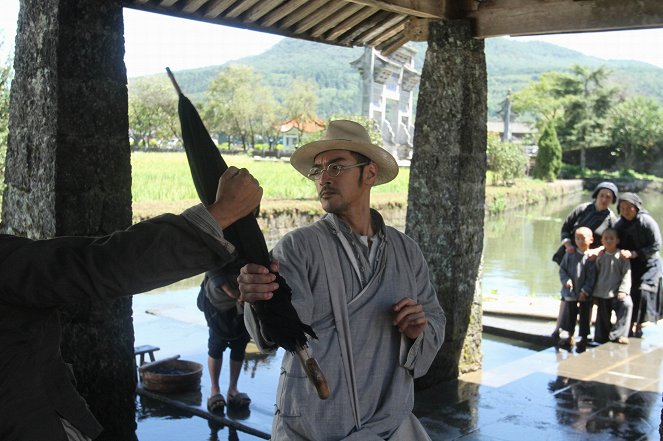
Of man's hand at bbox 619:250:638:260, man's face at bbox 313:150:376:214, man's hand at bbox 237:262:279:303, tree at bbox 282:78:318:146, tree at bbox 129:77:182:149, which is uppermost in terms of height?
tree at bbox 282:78:318:146

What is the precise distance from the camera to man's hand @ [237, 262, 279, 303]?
2127 mm

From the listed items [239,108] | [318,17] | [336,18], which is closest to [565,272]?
[336,18]

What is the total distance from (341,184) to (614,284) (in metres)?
5.43

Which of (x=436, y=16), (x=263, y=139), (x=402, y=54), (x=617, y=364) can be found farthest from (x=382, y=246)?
(x=263, y=139)

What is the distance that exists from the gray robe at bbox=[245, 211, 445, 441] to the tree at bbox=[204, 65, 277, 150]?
218 feet

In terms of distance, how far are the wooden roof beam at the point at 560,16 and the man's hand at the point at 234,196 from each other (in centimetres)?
434

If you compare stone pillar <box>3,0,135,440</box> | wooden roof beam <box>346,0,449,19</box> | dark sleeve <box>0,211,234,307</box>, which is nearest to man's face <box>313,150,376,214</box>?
dark sleeve <box>0,211,234,307</box>

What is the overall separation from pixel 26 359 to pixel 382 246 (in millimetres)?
1379

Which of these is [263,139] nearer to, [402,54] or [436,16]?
[402,54]

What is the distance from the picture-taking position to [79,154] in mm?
3658

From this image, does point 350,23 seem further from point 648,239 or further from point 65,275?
point 65,275

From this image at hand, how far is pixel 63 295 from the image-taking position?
5.53 ft

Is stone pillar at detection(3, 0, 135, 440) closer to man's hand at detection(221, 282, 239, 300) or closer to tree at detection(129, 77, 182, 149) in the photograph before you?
man's hand at detection(221, 282, 239, 300)

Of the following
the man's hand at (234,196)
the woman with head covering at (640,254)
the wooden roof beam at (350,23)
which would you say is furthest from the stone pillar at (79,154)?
the woman with head covering at (640,254)
